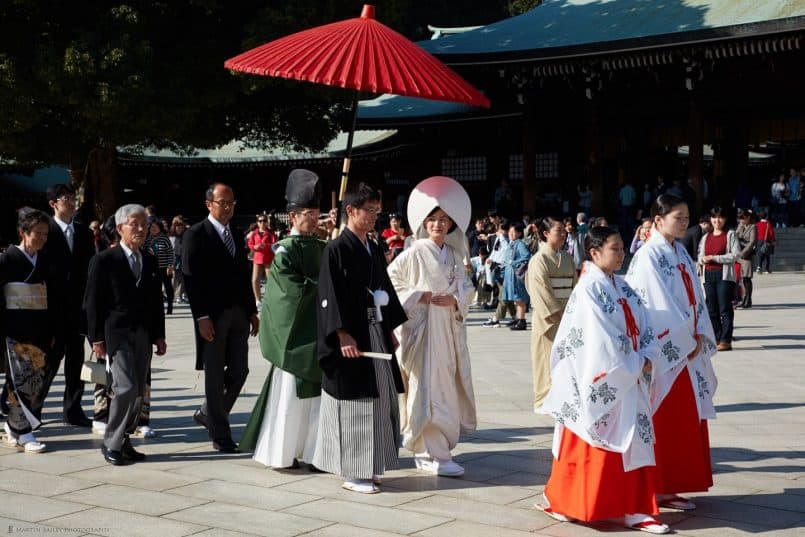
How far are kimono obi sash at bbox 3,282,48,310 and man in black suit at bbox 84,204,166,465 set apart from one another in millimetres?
639

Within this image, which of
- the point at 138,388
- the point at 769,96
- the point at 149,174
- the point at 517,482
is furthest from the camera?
the point at 149,174

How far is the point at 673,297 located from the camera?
586 cm

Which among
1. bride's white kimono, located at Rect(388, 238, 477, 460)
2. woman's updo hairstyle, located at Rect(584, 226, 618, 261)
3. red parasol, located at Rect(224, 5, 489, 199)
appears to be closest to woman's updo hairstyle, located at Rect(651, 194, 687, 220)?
woman's updo hairstyle, located at Rect(584, 226, 618, 261)

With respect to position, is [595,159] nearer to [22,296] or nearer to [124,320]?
[22,296]

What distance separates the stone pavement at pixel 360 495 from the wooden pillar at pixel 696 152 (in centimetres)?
1202

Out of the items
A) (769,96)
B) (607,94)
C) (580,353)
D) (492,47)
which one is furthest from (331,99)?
(580,353)

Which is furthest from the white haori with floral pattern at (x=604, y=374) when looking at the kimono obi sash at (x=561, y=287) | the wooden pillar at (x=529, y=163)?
the wooden pillar at (x=529, y=163)

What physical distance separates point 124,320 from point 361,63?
223 cm

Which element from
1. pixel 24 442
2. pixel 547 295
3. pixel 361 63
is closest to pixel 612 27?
pixel 547 295

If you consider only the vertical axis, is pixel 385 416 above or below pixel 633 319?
below

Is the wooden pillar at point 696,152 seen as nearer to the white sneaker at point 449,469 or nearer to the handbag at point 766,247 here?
the handbag at point 766,247

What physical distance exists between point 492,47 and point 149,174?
12.4m

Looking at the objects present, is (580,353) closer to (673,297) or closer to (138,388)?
(673,297)

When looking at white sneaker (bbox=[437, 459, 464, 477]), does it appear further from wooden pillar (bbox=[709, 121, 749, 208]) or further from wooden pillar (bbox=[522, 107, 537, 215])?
wooden pillar (bbox=[709, 121, 749, 208])
